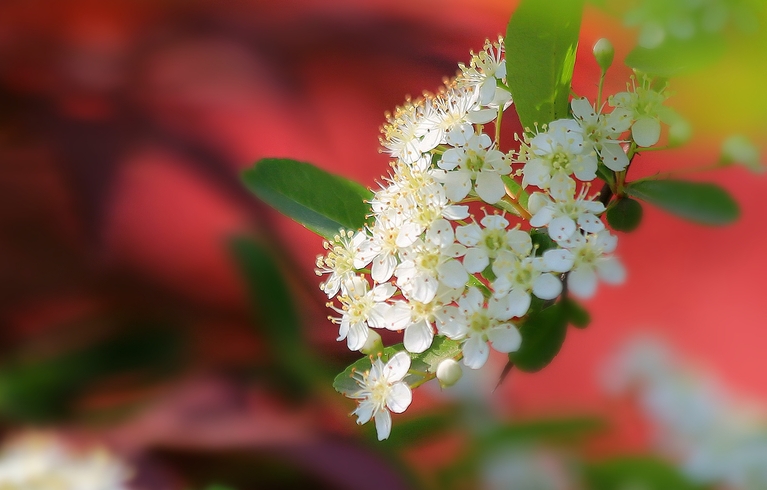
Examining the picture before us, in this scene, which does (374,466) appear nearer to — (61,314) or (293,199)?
(293,199)

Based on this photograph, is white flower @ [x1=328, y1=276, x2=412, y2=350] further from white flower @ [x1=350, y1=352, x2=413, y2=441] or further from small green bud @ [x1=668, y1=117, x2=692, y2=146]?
small green bud @ [x1=668, y1=117, x2=692, y2=146]

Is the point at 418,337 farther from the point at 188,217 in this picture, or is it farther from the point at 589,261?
the point at 188,217

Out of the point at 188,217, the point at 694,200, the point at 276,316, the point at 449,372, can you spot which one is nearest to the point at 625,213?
the point at 694,200

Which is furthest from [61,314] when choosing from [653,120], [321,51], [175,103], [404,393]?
[653,120]

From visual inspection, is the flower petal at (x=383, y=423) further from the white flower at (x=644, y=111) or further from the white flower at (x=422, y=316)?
the white flower at (x=644, y=111)

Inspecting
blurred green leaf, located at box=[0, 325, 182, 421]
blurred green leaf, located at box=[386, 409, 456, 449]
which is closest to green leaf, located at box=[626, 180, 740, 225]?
blurred green leaf, located at box=[386, 409, 456, 449]

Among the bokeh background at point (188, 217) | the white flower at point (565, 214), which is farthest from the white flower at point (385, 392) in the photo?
the bokeh background at point (188, 217)
